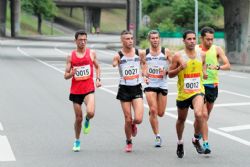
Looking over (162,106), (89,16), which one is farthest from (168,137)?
(89,16)

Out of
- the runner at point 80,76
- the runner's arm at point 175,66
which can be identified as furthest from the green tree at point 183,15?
the runner's arm at point 175,66

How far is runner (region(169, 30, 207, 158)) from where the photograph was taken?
9.62 meters

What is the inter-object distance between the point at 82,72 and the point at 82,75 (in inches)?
1.9

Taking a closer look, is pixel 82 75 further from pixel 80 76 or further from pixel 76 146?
pixel 76 146

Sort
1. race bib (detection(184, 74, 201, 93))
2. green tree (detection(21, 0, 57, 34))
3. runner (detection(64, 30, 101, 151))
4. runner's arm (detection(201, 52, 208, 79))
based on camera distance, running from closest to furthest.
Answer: race bib (detection(184, 74, 201, 93)) < runner's arm (detection(201, 52, 208, 79)) < runner (detection(64, 30, 101, 151)) < green tree (detection(21, 0, 57, 34))

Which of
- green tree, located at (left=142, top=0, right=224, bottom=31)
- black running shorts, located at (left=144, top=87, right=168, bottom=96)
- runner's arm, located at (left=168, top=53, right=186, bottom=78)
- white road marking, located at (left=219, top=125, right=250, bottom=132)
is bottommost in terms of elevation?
white road marking, located at (left=219, top=125, right=250, bottom=132)

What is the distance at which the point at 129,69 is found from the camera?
34.6 ft

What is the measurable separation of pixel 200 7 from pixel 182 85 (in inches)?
2226

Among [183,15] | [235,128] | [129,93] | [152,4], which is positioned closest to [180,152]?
[129,93]

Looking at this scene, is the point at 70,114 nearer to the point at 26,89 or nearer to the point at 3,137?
the point at 3,137

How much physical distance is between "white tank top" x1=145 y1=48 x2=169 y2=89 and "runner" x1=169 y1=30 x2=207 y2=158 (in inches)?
35.1

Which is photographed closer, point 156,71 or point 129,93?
point 129,93

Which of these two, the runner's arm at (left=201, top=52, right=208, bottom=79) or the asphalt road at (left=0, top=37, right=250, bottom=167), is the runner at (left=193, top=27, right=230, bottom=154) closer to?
the runner's arm at (left=201, top=52, right=208, bottom=79)

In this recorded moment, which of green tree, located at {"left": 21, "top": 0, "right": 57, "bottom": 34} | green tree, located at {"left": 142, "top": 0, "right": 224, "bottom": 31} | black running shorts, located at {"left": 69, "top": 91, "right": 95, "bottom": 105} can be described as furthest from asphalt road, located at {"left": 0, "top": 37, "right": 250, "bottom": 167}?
green tree, located at {"left": 21, "top": 0, "right": 57, "bottom": 34}
